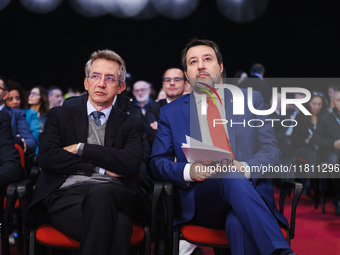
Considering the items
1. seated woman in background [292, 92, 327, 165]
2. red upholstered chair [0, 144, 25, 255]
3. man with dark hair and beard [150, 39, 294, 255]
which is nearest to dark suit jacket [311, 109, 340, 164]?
seated woman in background [292, 92, 327, 165]

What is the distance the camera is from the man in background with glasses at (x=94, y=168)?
1702 millimetres

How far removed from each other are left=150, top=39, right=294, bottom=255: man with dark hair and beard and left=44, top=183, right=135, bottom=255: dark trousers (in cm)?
32

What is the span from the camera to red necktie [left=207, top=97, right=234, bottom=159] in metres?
2.22

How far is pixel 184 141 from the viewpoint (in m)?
2.20

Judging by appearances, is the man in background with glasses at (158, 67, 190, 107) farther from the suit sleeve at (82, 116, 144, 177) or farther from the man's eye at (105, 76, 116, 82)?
the suit sleeve at (82, 116, 144, 177)

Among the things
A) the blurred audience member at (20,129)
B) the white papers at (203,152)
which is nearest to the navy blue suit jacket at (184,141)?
the white papers at (203,152)

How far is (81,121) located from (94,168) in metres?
0.29

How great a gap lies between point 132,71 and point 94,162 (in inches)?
348

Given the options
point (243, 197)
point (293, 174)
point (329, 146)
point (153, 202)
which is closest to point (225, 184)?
point (243, 197)

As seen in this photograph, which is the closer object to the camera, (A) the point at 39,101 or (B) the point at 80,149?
(B) the point at 80,149

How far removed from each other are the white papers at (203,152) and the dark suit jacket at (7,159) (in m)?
1.01

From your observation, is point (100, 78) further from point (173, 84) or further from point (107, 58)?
point (173, 84)

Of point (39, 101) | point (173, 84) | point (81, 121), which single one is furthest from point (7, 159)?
point (39, 101)

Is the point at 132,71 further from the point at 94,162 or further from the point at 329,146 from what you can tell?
the point at 94,162
